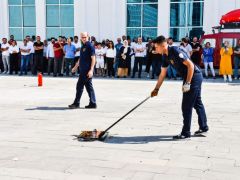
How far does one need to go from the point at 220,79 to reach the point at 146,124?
9.60 metres

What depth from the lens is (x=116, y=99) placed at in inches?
422

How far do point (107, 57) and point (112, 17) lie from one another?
157 inches

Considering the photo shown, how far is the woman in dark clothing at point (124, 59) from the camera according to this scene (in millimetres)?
16891

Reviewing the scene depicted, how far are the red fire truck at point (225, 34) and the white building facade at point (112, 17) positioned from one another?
4.13 ft

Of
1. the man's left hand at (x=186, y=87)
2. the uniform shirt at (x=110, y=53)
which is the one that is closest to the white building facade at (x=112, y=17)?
the uniform shirt at (x=110, y=53)

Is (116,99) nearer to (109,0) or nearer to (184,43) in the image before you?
(184,43)

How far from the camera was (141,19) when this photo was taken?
2072cm

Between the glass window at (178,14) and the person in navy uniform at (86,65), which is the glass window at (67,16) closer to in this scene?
the glass window at (178,14)

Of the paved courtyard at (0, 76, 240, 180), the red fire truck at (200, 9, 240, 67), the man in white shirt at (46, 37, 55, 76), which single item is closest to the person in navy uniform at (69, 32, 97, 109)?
the paved courtyard at (0, 76, 240, 180)

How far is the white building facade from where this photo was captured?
1975cm

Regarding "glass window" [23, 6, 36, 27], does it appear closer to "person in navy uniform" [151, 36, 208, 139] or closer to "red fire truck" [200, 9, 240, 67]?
"red fire truck" [200, 9, 240, 67]

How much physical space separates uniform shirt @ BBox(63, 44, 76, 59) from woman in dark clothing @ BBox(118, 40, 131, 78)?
2.03 m

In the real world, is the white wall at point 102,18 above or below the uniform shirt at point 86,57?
above

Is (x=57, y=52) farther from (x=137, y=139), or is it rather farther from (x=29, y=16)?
(x=137, y=139)
